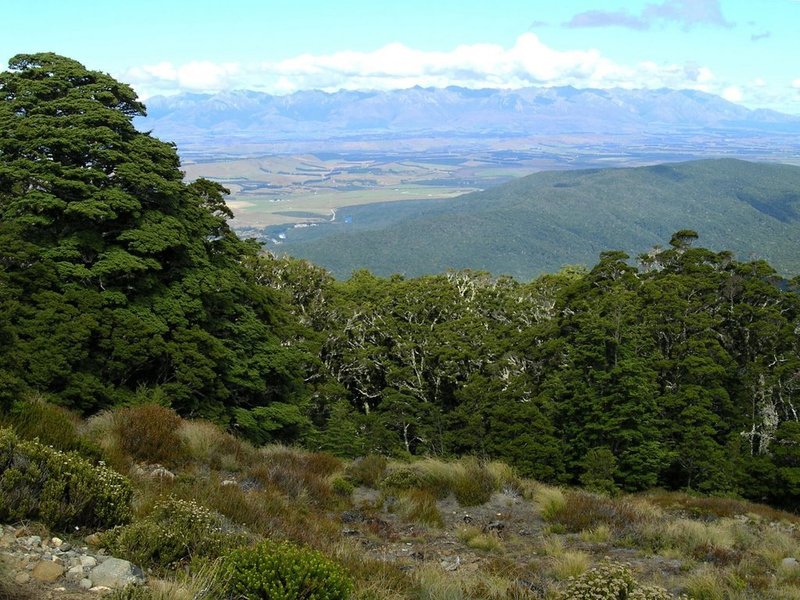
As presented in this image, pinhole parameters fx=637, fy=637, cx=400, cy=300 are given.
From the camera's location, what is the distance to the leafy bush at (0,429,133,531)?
6.01m

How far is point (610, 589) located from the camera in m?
Result: 6.49

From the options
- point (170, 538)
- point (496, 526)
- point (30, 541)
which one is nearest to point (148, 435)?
point (170, 538)

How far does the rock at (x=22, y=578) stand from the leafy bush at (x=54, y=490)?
3.28 ft

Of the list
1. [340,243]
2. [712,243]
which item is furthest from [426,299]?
[712,243]

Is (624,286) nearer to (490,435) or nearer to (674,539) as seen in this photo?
(490,435)

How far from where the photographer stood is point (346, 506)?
11297 millimetres

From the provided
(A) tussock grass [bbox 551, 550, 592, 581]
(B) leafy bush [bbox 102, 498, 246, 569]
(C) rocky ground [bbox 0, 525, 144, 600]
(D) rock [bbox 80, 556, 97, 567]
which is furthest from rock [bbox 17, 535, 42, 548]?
(A) tussock grass [bbox 551, 550, 592, 581]

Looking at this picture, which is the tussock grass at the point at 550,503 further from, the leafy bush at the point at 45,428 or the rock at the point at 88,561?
the rock at the point at 88,561

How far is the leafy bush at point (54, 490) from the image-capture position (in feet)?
19.7

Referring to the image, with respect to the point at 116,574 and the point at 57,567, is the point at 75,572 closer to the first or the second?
the point at 57,567

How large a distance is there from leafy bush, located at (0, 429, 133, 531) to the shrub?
3714 millimetres

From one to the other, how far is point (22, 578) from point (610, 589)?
17.6 ft

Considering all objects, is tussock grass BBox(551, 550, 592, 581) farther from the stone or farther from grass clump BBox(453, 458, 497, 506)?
the stone

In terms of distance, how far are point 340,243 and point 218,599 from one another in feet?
522
